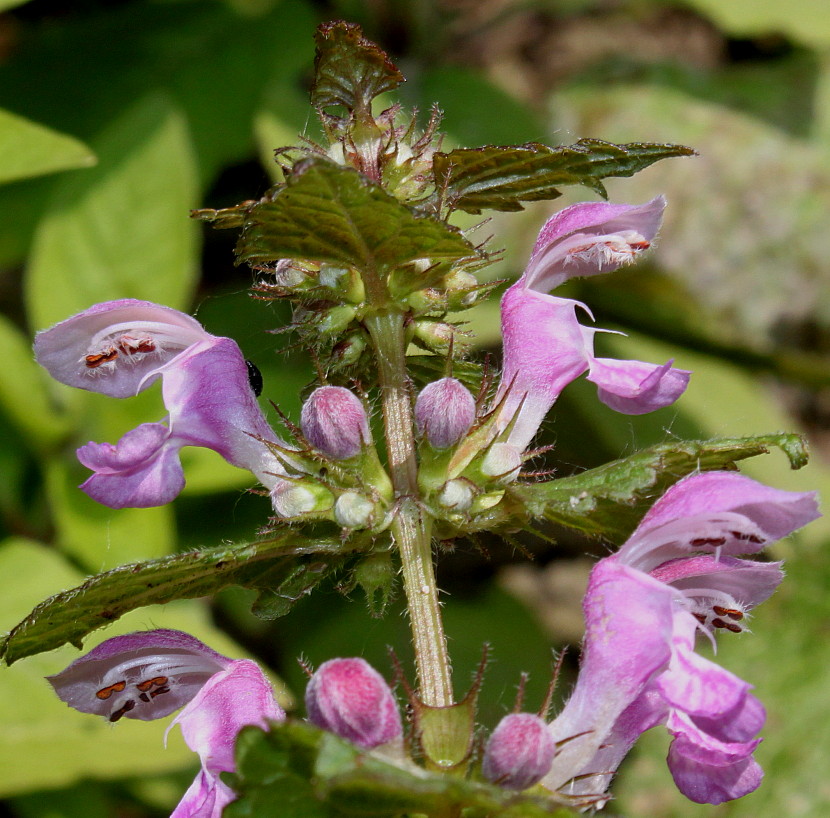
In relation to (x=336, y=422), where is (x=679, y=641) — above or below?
below

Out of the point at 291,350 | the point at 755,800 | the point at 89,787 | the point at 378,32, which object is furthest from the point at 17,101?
the point at 755,800

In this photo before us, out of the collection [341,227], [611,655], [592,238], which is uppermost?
[341,227]

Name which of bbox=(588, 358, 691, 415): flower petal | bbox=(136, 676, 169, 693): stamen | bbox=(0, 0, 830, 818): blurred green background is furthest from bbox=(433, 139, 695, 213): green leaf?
bbox=(0, 0, 830, 818): blurred green background

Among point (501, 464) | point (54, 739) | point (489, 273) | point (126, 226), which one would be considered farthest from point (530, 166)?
point (489, 273)

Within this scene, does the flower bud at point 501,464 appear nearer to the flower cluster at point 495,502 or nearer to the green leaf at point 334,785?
the flower cluster at point 495,502

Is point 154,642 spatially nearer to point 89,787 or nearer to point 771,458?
point 89,787

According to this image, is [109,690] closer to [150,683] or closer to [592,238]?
[150,683]
